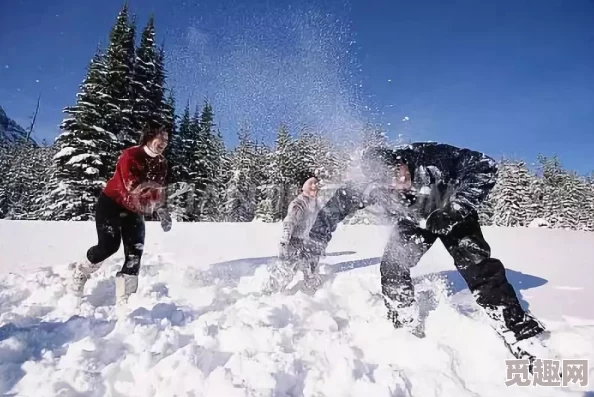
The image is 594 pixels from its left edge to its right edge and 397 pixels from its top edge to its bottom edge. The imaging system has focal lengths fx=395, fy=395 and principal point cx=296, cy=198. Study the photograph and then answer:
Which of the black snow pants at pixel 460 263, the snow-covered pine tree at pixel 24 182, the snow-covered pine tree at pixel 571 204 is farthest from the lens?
the snow-covered pine tree at pixel 571 204

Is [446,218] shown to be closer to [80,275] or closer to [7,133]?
[80,275]

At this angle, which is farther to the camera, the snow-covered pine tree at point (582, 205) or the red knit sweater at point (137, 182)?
the snow-covered pine tree at point (582, 205)

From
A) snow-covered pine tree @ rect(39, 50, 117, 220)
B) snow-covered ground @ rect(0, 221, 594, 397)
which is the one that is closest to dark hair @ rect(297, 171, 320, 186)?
snow-covered ground @ rect(0, 221, 594, 397)

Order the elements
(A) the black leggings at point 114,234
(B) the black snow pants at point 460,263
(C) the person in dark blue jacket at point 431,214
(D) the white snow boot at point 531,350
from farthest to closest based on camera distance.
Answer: (A) the black leggings at point 114,234 < (C) the person in dark blue jacket at point 431,214 < (B) the black snow pants at point 460,263 < (D) the white snow boot at point 531,350

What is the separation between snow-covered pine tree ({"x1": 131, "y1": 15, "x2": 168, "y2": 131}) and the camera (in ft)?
59.8

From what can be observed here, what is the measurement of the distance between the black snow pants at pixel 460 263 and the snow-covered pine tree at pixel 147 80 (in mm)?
15943

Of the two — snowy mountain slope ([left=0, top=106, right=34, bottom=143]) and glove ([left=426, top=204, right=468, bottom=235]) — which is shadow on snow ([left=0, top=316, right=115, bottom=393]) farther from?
snowy mountain slope ([left=0, top=106, right=34, bottom=143])

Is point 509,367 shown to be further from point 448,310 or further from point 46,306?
point 46,306

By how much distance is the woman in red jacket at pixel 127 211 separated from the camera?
143 inches

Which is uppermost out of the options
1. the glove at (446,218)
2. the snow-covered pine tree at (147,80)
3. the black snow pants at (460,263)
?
the snow-covered pine tree at (147,80)

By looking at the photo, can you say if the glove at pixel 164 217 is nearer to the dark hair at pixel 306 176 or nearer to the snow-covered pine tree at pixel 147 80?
the dark hair at pixel 306 176

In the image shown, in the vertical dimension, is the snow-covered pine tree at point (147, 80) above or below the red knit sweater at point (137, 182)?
above

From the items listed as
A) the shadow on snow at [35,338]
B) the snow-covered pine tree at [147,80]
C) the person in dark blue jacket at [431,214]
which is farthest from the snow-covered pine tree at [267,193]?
the shadow on snow at [35,338]

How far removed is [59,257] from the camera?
5.33m
